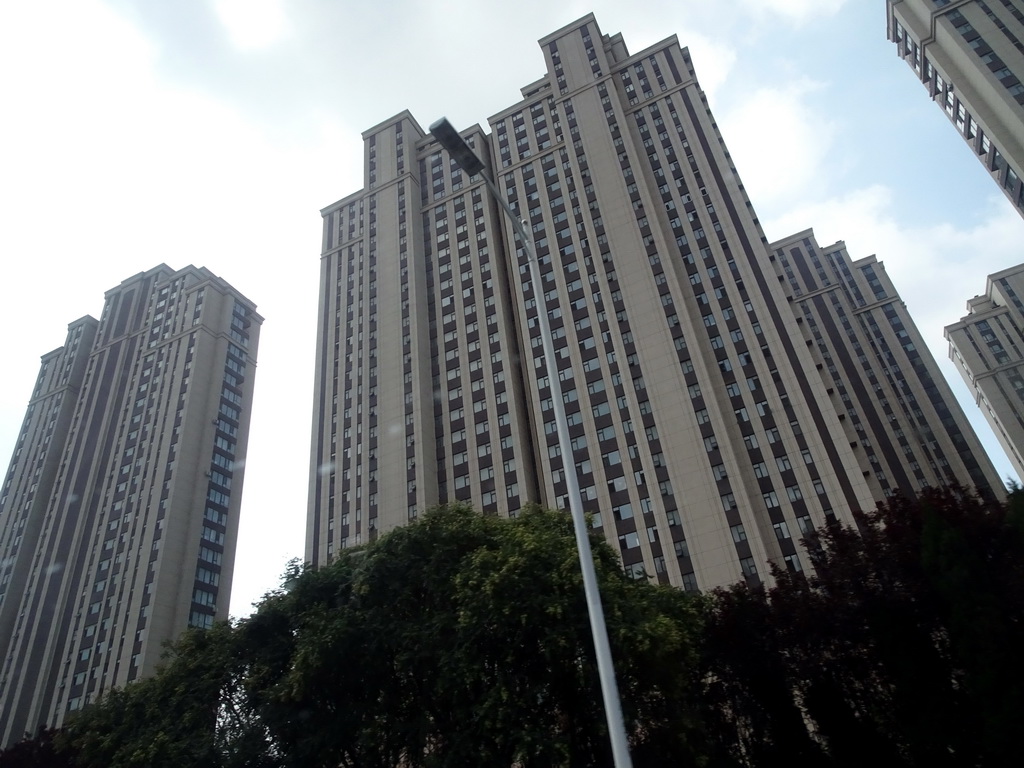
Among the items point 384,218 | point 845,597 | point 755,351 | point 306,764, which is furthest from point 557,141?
point 306,764

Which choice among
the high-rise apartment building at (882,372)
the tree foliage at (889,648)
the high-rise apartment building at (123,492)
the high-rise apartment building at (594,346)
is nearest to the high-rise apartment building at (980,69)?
the high-rise apartment building at (594,346)

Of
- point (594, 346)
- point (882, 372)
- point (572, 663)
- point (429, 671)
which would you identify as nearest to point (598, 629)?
point (572, 663)

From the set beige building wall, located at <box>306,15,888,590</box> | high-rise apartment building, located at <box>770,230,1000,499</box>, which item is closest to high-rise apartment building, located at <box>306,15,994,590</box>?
beige building wall, located at <box>306,15,888,590</box>

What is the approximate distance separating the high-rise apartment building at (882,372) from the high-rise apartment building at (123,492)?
65702 mm

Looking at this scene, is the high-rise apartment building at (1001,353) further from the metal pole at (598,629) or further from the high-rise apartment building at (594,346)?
the metal pole at (598,629)

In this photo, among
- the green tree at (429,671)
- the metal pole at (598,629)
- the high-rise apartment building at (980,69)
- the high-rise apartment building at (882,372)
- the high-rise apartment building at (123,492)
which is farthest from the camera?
the high-rise apartment building at (882,372)

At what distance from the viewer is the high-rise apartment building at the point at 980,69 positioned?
49.7 metres

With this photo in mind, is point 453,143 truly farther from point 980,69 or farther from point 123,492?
point 123,492

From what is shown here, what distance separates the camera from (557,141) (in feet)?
220

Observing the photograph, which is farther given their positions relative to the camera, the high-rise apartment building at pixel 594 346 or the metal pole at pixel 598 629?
the high-rise apartment building at pixel 594 346

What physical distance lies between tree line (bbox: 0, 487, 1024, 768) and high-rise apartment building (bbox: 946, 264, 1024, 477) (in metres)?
93.3

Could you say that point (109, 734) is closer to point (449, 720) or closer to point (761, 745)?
point (449, 720)

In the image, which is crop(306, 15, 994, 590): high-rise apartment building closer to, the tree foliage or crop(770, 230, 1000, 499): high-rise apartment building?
crop(770, 230, 1000, 499): high-rise apartment building

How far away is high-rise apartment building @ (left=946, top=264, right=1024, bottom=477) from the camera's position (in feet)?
315
